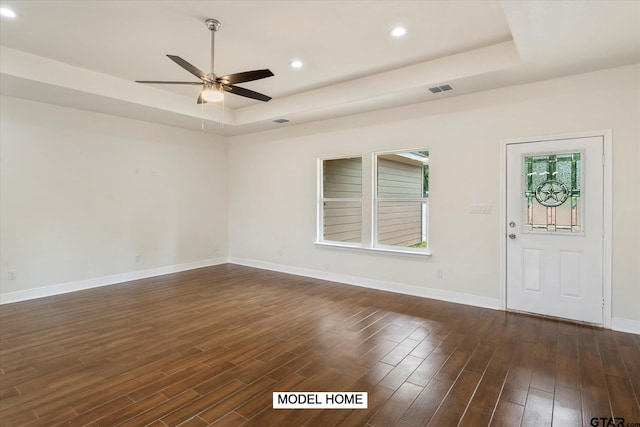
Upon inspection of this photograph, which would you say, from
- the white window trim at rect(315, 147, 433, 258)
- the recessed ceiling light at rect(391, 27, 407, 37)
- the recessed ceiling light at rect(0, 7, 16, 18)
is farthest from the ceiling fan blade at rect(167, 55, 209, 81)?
the white window trim at rect(315, 147, 433, 258)

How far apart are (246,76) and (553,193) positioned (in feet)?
12.1

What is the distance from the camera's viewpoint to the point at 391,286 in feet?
16.5

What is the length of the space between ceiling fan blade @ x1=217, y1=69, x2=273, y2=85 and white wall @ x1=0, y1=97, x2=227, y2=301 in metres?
3.40

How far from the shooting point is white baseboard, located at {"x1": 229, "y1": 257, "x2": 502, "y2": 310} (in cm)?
430

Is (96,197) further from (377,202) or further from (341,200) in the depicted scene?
(377,202)

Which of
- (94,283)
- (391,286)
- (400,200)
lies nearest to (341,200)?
(400,200)

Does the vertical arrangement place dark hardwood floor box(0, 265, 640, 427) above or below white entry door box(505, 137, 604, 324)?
below

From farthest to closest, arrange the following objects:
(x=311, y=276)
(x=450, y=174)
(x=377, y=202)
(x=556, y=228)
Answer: (x=311, y=276) < (x=377, y=202) < (x=450, y=174) < (x=556, y=228)

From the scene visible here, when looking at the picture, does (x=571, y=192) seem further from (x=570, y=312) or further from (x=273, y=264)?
(x=273, y=264)

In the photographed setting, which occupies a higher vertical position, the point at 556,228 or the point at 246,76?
the point at 246,76

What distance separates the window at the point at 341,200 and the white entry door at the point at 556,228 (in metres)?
2.33

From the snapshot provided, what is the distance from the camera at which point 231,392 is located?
236 centimetres

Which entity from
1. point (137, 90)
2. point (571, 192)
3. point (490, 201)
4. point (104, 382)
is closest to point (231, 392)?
point (104, 382)

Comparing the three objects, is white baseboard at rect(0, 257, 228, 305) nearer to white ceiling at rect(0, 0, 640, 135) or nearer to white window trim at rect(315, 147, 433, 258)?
white ceiling at rect(0, 0, 640, 135)
